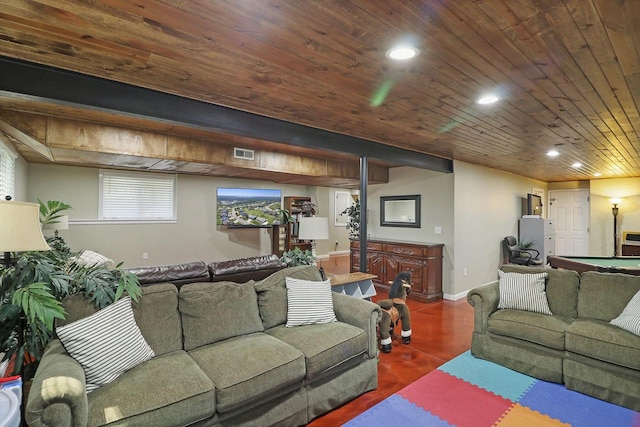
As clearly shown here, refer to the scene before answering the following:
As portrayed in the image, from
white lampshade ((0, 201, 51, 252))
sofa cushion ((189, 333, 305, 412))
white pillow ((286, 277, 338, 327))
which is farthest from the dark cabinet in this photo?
white lampshade ((0, 201, 51, 252))

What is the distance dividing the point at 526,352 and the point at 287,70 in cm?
302

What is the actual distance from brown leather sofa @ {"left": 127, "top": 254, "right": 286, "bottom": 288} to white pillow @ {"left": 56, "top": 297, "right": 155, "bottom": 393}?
488mm

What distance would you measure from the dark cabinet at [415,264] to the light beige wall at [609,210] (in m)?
5.18

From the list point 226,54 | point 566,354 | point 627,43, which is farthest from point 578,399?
point 226,54

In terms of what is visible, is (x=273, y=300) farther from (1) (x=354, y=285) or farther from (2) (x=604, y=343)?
(2) (x=604, y=343)

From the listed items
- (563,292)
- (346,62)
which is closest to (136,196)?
(346,62)

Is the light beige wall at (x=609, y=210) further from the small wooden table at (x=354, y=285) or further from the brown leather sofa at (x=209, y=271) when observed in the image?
the brown leather sofa at (x=209, y=271)

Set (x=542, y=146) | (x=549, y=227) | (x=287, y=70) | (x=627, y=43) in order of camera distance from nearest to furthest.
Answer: (x=627, y=43)
(x=287, y=70)
(x=542, y=146)
(x=549, y=227)

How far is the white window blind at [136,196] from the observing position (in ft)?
19.2

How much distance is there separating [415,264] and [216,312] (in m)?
3.83

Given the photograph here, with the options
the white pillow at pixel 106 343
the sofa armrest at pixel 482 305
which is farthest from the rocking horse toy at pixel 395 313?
the white pillow at pixel 106 343

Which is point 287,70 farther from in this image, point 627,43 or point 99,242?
point 99,242

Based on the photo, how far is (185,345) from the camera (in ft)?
7.62

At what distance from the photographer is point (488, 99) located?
2.61 m
